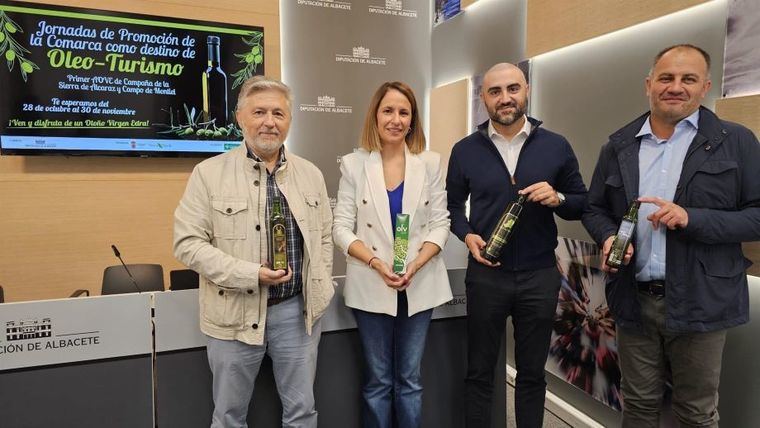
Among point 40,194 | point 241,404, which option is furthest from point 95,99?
point 241,404

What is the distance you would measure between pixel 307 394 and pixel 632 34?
2.31 metres


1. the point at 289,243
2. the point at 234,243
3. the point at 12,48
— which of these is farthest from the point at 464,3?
the point at 12,48

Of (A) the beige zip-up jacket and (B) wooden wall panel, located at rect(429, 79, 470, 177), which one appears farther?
(B) wooden wall panel, located at rect(429, 79, 470, 177)

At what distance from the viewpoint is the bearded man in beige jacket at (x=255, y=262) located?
164 cm

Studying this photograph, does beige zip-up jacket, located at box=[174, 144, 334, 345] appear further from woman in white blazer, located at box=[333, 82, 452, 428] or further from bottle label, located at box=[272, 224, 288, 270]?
woman in white blazer, located at box=[333, 82, 452, 428]

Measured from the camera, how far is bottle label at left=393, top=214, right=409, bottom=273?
1.86 meters

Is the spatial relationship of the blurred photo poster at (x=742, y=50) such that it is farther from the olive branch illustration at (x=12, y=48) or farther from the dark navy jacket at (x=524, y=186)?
the olive branch illustration at (x=12, y=48)

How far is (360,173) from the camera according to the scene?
202 centimetres

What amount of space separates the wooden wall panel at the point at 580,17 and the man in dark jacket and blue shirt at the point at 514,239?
0.88m

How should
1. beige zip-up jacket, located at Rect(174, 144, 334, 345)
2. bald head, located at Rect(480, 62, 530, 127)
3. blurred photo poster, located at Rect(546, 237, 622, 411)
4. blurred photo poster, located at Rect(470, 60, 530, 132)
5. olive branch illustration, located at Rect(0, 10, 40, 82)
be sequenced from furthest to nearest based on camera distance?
blurred photo poster, located at Rect(470, 60, 530, 132)
olive branch illustration, located at Rect(0, 10, 40, 82)
blurred photo poster, located at Rect(546, 237, 622, 411)
bald head, located at Rect(480, 62, 530, 127)
beige zip-up jacket, located at Rect(174, 144, 334, 345)

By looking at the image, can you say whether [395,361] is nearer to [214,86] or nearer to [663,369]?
[663,369]

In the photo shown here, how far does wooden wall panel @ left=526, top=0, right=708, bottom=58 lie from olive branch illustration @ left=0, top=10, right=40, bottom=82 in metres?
3.41

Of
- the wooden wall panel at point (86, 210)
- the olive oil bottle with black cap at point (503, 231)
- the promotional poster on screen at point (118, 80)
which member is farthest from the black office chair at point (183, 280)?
the olive oil bottle with black cap at point (503, 231)

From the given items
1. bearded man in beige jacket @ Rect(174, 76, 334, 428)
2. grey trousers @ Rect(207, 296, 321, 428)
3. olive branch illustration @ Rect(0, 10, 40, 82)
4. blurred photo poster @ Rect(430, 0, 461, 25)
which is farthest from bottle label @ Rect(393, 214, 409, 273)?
olive branch illustration @ Rect(0, 10, 40, 82)
